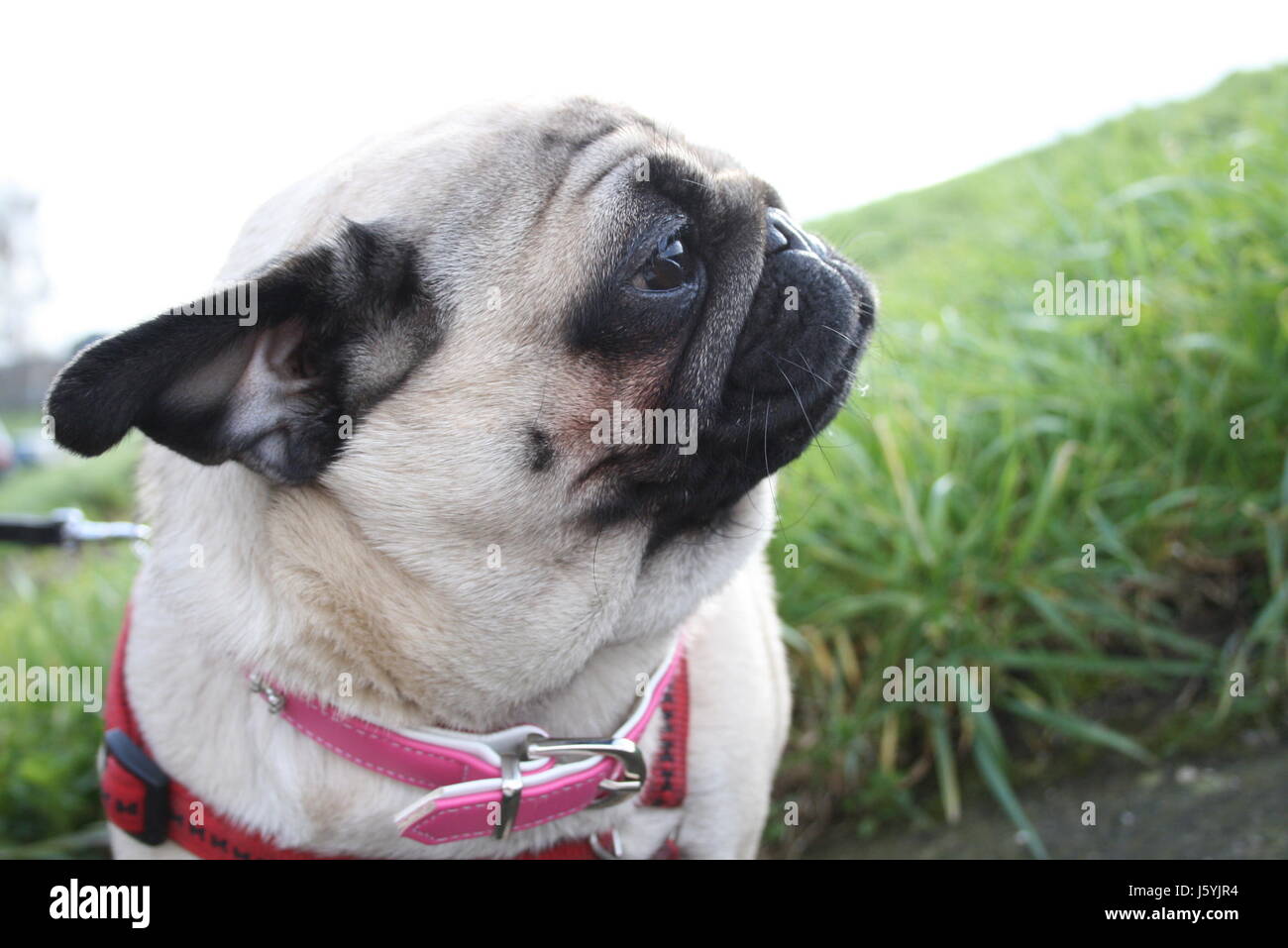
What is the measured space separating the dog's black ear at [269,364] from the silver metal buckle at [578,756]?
728 mm

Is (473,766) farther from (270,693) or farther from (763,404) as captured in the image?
(763,404)

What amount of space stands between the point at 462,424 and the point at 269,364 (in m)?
0.39

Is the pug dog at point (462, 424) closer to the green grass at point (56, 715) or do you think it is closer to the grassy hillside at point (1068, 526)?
the grassy hillside at point (1068, 526)

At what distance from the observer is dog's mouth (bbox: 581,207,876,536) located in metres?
2.04

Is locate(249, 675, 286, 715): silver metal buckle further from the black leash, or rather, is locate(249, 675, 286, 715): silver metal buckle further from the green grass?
the black leash

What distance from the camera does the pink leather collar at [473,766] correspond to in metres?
1.96

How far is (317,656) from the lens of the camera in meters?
1.97

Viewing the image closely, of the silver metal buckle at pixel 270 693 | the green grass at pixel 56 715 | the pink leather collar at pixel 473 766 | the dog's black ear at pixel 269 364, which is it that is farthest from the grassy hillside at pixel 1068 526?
the green grass at pixel 56 715

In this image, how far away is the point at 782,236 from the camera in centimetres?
219

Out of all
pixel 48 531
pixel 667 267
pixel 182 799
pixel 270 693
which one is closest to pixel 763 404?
pixel 667 267

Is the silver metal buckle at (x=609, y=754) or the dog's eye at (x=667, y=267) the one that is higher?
the dog's eye at (x=667, y=267)

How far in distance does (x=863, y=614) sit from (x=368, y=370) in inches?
84.0

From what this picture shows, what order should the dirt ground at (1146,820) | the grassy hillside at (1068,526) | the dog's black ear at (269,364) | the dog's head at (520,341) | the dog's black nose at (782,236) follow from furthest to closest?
the grassy hillside at (1068,526) < the dirt ground at (1146,820) < the dog's black nose at (782,236) < the dog's head at (520,341) < the dog's black ear at (269,364)
